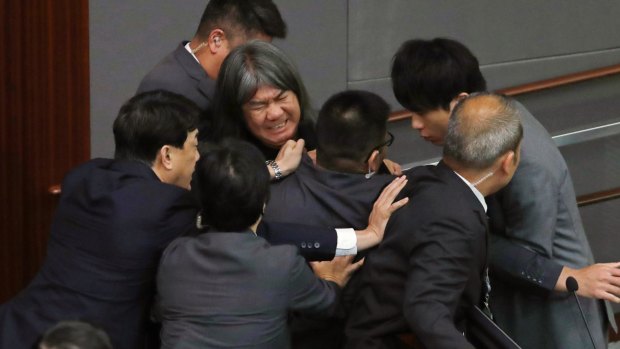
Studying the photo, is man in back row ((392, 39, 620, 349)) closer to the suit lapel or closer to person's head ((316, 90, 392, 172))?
person's head ((316, 90, 392, 172))

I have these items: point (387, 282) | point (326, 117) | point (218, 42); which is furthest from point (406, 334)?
point (218, 42)

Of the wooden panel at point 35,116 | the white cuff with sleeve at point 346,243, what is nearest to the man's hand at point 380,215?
the white cuff with sleeve at point 346,243

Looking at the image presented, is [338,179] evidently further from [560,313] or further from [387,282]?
[560,313]

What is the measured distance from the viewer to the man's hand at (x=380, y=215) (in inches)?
125

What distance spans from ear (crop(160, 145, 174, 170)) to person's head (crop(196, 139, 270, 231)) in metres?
0.25

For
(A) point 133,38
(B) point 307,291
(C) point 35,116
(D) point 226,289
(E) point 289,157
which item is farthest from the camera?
(A) point 133,38

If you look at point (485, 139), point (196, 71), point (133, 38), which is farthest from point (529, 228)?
point (133, 38)

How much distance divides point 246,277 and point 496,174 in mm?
680

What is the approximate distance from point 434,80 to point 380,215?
407mm

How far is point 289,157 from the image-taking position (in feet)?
11.2

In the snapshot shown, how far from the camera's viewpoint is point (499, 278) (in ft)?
11.1

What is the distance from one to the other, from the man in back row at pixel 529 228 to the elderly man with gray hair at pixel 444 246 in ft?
0.62

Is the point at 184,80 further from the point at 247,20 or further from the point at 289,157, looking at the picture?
the point at 289,157

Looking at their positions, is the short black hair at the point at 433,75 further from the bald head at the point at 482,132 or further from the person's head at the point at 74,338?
the person's head at the point at 74,338
